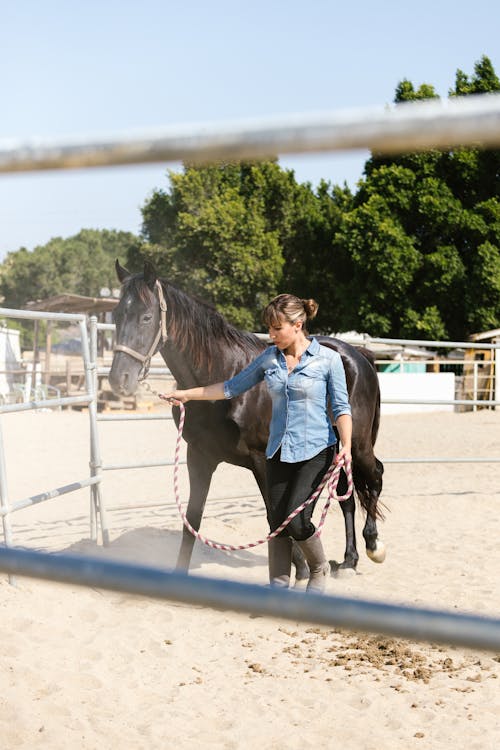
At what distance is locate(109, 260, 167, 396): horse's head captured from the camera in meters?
4.01

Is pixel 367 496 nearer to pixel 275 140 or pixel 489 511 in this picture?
pixel 489 511

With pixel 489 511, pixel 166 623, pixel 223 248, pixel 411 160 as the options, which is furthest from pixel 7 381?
pixel 166 623

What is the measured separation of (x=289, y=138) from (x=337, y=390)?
9.26ft

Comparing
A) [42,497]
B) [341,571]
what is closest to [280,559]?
[341,571]

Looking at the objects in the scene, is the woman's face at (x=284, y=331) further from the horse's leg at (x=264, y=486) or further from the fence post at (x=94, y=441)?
the fence post at (x=94, y=441)

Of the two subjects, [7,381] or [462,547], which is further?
[7,381]

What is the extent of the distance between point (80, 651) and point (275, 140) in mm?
3144

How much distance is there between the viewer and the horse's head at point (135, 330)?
401 centimetres

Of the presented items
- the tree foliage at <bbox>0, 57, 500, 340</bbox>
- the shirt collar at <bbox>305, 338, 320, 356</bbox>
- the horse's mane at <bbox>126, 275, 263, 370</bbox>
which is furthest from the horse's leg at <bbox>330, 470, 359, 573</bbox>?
the tree foliage at <bbox>0, 57, 500, 340</bbox>

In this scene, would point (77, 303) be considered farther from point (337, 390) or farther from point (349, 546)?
point (337, 390)

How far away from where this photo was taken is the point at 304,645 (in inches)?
141

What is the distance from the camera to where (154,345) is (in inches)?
160

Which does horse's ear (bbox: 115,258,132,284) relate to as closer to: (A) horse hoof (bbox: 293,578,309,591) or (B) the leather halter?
(B) the leather halter

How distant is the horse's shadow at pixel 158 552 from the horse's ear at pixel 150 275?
6.17 feet
